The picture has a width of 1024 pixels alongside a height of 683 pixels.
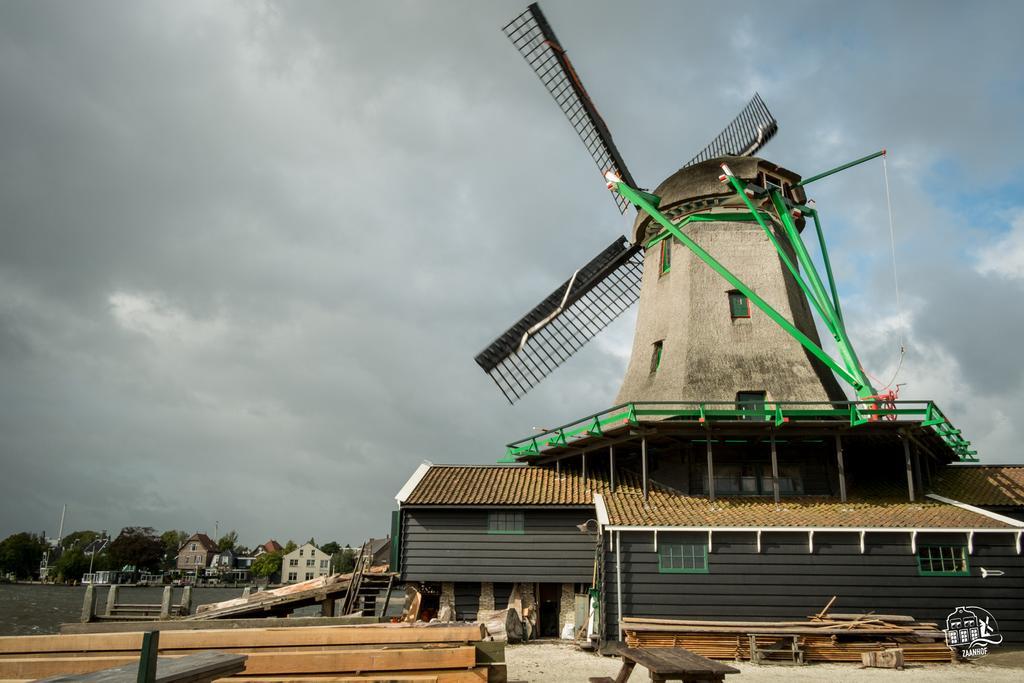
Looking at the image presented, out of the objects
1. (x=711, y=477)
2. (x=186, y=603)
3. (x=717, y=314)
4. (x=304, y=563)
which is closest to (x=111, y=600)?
(x=186, y=603)

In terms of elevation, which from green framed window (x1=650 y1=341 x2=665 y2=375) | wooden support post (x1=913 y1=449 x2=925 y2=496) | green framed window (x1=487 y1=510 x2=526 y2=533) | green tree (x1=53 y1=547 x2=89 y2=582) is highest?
green framed window (x1=650 y1=341 x2=665 y2=375)

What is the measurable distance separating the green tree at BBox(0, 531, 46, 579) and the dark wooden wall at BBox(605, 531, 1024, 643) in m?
111

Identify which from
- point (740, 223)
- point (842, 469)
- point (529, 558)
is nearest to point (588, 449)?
point (529, 558)

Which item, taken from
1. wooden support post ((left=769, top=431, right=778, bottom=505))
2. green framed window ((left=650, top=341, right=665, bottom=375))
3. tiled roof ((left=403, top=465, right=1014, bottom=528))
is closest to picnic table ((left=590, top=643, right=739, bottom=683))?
tiled roof ((left=403, top=465, right=1014, bottom=528))

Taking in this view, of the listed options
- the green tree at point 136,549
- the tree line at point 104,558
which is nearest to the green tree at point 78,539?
the tree line at point 104,558

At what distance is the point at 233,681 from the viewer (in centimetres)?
742

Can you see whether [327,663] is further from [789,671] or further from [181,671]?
[789,671]

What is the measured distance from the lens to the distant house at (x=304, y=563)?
Answer: 101 metres

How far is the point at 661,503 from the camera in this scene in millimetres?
20812

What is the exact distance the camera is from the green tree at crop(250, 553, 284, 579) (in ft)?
361

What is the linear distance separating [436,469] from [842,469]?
42.6 feet

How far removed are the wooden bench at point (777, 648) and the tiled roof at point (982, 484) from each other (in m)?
7.40

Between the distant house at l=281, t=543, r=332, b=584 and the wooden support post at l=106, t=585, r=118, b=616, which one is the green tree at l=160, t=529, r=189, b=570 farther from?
the wooden support post at l=106, t=585, r=118, b=616

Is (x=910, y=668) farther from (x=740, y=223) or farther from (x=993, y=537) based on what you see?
(x=740, y=223)
